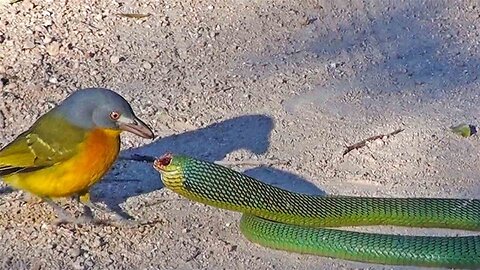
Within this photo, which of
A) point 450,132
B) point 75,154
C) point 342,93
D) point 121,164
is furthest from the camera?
point 342,93

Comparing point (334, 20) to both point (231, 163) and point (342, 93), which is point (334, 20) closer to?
point (342, 93)

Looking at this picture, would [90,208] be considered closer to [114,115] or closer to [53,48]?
[114,115]

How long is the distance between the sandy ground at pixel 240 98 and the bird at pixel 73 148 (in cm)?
28

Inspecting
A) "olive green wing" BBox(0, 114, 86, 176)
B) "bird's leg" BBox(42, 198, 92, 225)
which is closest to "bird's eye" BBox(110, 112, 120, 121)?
"olive green wing" BBox(0, 114, 86, 176)

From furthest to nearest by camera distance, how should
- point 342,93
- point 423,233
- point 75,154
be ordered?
point 342,93
point 423,233
point 75,154

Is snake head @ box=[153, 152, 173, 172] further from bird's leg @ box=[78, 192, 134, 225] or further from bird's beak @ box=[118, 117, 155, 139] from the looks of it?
bird's leg @ box=[78, 192, 134, 225]

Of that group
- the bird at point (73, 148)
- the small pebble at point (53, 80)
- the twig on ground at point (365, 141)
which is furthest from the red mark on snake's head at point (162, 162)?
the small pebble at point (53, 80)

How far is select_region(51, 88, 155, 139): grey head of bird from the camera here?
15.6ft

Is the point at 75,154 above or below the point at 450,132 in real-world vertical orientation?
above

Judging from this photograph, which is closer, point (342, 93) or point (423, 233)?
point (423, 233)

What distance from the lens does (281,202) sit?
16.5 feet

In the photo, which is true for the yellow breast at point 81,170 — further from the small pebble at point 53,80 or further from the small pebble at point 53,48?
the small pebble at point 53,48

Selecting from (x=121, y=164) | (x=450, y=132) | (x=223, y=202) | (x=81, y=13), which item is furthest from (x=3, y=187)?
(x=450, y=132)

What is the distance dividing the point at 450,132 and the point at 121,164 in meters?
1.81
